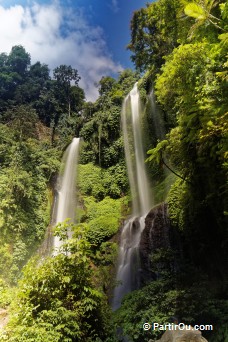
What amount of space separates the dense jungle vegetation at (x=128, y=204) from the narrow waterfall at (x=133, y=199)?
0.56 m

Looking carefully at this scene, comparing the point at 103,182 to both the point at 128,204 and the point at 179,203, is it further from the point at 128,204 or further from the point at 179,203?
the point at 179,203

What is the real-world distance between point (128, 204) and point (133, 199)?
0.49 metres

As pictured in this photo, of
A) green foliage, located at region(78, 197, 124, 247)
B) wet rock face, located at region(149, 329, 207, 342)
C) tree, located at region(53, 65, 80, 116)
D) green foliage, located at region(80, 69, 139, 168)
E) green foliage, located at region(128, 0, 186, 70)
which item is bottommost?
wet rock face, located at region(149, 329, 207, 342)

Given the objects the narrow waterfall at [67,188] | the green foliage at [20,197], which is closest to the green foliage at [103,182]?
the narrow waterfall at [67,188]

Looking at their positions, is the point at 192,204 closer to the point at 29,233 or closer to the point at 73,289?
the point at 73,289

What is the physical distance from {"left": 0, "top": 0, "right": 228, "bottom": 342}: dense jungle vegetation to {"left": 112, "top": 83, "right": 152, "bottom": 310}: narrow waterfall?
56 centimetres

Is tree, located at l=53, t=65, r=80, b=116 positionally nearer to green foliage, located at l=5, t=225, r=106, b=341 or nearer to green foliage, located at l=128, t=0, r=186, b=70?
green foliage, located at l=128, t=0, r=186, b=70

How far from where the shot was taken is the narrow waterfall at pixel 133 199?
36.3ft

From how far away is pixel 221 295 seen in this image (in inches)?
246

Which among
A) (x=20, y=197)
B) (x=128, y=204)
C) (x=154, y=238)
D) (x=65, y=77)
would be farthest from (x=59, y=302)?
(x=65, y=77)

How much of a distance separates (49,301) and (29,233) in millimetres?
11929

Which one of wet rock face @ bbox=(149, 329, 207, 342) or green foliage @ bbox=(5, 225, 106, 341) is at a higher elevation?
green foliage @ bbox=(5, 225, 106, 341)

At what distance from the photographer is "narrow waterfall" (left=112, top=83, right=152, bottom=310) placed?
1105cm

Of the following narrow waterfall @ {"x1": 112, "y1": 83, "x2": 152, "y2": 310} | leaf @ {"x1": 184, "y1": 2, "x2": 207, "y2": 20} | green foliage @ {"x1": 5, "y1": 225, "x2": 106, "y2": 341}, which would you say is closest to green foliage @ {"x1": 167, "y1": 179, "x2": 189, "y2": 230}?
narrow waterfall @ {"x1": 112, "y1": 83, "x2": 152, "y2": 310}
